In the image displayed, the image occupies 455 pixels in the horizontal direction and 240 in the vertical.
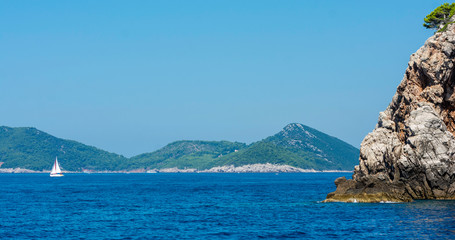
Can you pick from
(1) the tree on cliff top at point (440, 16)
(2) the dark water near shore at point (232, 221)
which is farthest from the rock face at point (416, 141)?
(1) the tree on cliff top at point (440, 16)

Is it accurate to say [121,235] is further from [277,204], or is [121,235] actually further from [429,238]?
[277,204]

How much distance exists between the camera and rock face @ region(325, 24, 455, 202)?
81688mm

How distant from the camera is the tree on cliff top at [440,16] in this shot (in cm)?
10473

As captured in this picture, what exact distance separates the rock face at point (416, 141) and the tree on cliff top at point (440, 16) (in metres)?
15.9

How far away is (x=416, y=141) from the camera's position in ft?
269

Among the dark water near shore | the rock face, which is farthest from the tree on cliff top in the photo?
the dark water near shore

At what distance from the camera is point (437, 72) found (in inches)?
3462

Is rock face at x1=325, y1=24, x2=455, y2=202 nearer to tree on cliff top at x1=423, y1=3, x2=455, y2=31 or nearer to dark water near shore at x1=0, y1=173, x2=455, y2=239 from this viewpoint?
dark water near shore at x1=0, y1=173, x2=455, y2=239

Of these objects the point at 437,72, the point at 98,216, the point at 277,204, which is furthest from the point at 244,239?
the point at 437,72

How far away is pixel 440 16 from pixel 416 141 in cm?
3696

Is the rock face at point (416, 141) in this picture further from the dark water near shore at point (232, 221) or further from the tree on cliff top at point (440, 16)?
the tree on cliff top at point (440, 16)

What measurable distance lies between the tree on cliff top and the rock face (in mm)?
15902

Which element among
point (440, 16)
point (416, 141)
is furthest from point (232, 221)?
point (440, 16)

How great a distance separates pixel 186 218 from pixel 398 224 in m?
27.1
